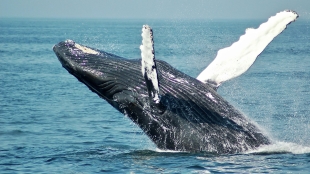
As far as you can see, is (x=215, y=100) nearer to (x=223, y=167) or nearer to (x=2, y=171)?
(x=223, y=167)

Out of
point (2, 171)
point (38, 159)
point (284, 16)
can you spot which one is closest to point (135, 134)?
point (38, 159)

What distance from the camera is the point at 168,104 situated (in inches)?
393

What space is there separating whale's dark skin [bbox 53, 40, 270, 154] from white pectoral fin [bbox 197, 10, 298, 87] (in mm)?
394

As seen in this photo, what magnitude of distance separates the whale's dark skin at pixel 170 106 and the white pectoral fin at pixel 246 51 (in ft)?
1.29

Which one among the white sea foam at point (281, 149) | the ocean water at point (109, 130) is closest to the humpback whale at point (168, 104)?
the white sea foam at point (281, 149)

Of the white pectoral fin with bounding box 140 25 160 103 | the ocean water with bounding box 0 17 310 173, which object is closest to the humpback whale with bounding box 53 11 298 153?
the ocean water with bounding box 0 17 310 173

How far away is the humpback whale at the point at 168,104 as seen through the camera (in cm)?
993

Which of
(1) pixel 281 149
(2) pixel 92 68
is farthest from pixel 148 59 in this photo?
(1) pixel 281 149

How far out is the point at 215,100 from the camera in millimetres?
10258

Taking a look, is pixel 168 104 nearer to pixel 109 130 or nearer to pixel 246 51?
pixel 246 51

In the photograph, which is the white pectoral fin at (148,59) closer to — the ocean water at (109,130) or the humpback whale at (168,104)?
the humpback whale at (168,104)

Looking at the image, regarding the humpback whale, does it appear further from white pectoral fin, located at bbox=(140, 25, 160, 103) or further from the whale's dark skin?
white pectoral fin, located at bbox=(140, 25, 160, 103)

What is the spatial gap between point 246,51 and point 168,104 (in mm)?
1636

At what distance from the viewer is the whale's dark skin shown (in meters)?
9.93
